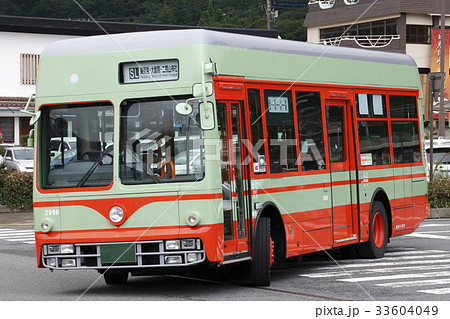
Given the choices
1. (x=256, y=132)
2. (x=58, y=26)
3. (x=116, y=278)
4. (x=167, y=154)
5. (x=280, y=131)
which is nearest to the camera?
(x=167, y=154)

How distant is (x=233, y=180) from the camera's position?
36.5 ft

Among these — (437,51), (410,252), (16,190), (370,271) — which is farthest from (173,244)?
(437,51)

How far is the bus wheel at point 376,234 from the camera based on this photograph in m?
15.1

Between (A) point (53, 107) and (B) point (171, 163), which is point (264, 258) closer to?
(B) point (171, 163)

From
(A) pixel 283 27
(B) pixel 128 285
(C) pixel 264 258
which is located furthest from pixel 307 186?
(A) pixel 283 27

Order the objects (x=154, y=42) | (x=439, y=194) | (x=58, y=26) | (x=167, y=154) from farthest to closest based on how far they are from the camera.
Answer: (x=58, y=26) < (x=439, y=194) < (x=154, y=42) < (x=167, y=154)

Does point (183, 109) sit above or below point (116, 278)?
above

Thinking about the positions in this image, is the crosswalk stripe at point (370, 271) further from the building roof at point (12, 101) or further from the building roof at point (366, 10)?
the building roof at point (366, 10)

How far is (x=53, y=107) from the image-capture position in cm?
1119

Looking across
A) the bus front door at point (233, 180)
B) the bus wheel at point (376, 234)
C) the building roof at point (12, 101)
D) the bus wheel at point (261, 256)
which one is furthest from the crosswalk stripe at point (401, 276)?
the building roof at point (12, 101)

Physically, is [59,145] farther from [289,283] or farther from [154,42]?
[289,283]

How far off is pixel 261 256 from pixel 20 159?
26.8 metres

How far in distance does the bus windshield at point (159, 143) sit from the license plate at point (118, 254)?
796 mm

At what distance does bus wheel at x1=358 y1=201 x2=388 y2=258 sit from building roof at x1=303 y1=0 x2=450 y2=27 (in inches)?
1943
